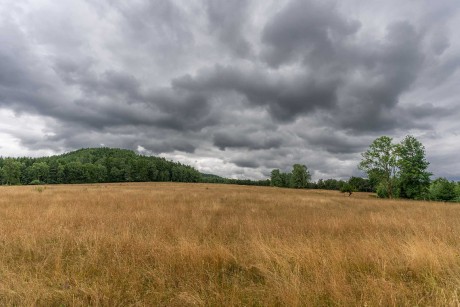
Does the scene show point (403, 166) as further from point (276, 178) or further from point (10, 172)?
point (10, 172)

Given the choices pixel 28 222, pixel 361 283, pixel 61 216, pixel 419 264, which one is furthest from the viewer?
pixel 61 216

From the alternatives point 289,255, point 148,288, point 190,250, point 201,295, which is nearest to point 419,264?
point 289,255

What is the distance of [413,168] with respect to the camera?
126 ft

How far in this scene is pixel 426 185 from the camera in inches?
1532

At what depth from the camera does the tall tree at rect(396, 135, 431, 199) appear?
37812 mm

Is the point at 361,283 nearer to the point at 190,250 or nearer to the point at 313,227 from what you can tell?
the point at 190,250

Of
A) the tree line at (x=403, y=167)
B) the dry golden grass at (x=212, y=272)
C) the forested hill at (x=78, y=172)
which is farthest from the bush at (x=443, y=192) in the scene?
the forested hill at (x=78, y=172)

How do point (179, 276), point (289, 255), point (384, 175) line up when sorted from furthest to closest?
point (384, 175) < point (289, 255) < point (179, 276)

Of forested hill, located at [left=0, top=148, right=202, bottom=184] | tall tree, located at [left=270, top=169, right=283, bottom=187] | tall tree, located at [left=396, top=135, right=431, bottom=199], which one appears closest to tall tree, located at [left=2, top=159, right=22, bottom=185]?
forested hill, located at [left=0, top=148, right=202, bottom=184]

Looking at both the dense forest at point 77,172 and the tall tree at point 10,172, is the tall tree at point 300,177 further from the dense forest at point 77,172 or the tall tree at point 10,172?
the tall tree at point 10,172

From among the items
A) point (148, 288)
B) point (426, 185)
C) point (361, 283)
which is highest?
point (426, 185)

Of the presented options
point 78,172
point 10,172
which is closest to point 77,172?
point 78,172

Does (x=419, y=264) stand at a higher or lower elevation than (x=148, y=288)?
higher

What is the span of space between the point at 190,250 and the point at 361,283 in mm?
3537
